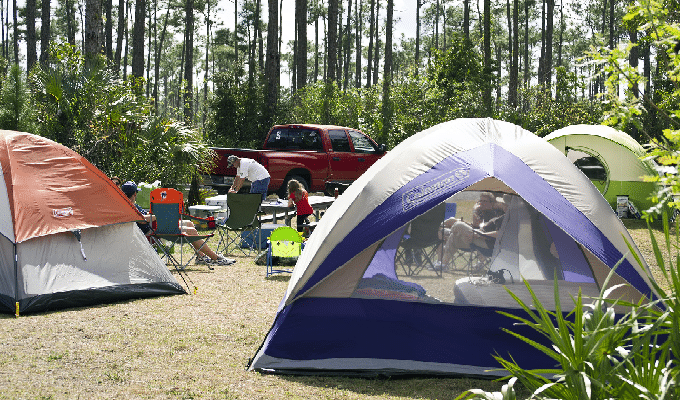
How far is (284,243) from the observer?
8.72 metres

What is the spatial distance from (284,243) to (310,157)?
5.77m

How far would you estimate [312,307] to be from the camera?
16.0ft

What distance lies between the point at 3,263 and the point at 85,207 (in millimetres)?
889

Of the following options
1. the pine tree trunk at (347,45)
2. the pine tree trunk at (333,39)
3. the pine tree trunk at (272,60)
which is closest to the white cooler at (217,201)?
the pine tree trunk at (272,60)

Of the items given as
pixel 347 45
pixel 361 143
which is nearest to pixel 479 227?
pixel 361 143

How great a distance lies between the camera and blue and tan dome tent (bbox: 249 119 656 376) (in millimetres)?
4723

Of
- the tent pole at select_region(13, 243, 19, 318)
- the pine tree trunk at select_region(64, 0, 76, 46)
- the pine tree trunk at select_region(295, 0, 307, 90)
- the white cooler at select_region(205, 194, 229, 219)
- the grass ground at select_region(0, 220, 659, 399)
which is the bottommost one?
the grass ground at select_region(0, 220, 659, 399)

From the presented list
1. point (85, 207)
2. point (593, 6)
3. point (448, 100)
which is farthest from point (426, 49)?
point (85, 207)

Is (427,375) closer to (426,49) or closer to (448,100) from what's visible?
(448,100)

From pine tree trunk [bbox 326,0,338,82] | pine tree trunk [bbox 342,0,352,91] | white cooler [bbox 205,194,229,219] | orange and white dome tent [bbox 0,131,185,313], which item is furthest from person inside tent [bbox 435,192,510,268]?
pine tree trunk [bbox 342,0,352,91]

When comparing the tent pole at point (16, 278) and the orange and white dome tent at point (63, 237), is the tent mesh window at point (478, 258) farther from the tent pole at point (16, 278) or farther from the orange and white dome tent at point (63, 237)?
the tent pole at point (16, 278)

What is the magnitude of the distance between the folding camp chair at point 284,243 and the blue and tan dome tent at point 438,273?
11.0 feet

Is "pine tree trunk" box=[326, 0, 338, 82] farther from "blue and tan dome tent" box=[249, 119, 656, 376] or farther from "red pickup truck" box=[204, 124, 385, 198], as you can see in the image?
"blue and tan dome tent" box=[249, 119, 656, 376]

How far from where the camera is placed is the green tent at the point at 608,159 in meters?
14.3
